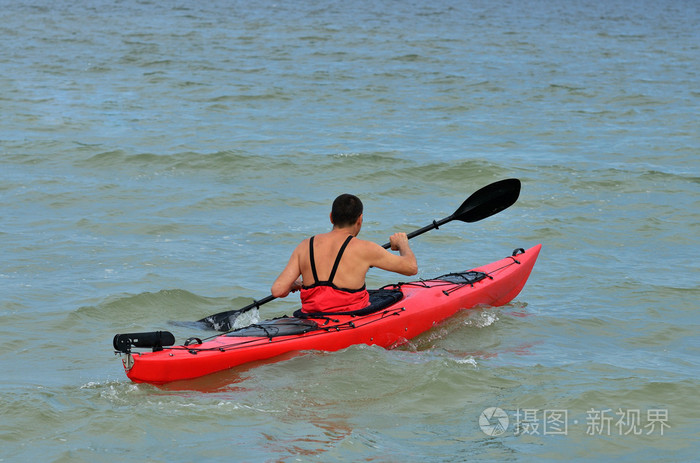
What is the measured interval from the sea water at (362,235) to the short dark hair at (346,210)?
34.9 inches

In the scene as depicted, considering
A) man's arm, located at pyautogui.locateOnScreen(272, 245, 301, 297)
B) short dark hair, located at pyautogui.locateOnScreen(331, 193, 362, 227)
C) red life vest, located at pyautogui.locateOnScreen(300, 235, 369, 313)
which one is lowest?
red life vest, located at pyautogui.locateOnScreen(300, 235, 369, 313)

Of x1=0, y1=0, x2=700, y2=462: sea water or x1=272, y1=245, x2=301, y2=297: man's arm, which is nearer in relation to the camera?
x1=0, y1=0, x2=700, y2=462: sea water

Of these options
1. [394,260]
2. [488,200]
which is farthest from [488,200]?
[394,260]

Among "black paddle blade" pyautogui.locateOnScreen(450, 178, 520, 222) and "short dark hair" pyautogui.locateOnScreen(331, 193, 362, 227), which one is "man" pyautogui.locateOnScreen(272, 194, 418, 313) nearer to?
"short dark hair" pyautogui.locateOnScreen(331, 193, 362, 227)

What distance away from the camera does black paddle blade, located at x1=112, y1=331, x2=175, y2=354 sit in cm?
554

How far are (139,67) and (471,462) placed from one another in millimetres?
17699

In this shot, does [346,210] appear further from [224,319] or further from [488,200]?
[488,200]

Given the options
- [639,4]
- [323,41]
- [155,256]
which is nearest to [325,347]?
[155,256]

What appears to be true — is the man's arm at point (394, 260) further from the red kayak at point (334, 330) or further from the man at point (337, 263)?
the red kayak at point (334, 330)

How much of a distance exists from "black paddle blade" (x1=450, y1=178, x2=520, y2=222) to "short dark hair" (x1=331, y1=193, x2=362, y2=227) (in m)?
1.95

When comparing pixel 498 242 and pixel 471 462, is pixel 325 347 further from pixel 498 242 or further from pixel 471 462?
pixel 498 242

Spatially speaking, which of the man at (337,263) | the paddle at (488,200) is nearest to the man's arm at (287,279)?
the man at (337,263)

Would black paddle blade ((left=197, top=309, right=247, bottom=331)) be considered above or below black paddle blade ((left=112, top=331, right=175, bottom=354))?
below

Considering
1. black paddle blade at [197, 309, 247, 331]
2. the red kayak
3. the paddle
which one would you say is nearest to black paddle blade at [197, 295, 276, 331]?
black paddle blade at [197, 309, 247, 331]
